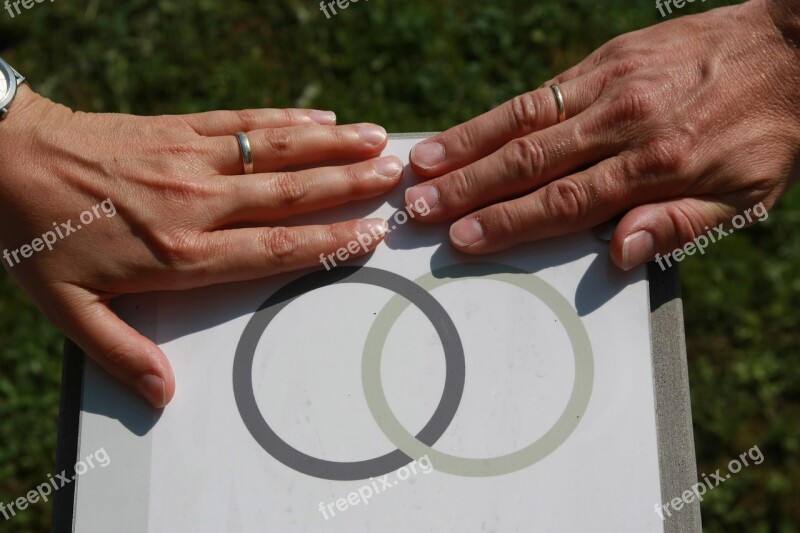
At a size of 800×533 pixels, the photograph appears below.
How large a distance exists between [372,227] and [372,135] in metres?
0.19

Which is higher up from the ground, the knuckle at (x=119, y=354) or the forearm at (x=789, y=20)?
the forearm at (x=789, y=20)

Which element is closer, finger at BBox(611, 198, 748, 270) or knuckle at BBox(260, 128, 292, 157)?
finger at BBox(611, 198, 748, 270)

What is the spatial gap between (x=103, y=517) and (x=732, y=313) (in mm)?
2074

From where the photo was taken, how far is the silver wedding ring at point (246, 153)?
158 centimetres

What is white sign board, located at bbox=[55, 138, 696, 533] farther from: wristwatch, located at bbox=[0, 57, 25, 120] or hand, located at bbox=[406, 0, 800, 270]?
wristwatch, located at bbox=[0, 57, 25, 120]

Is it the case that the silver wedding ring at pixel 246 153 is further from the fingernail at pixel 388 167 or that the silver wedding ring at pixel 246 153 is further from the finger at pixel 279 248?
the fingernail at pixel 388 167

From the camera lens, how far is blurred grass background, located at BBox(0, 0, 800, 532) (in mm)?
2553

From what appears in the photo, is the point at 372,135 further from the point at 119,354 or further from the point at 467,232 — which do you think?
the point at 119,354

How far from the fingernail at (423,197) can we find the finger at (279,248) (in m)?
0.07

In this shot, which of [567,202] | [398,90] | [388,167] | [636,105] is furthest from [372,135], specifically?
[398,90]

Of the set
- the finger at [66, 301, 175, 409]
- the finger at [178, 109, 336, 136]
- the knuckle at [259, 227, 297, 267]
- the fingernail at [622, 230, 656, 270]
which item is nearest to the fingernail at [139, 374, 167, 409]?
the finger at [66, 301, 175, 409]

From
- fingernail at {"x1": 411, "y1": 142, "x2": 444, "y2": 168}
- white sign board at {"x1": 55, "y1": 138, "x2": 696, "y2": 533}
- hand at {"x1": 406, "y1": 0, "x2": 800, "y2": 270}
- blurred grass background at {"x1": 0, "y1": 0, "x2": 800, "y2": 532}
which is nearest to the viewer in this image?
white sign board at {"x1": 55, "y1": 138, "x2": 696, "y2": 533}

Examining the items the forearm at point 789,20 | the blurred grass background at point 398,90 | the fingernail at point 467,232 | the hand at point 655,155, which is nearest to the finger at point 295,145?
the hand at point 655,155

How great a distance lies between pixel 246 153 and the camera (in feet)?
5.18
